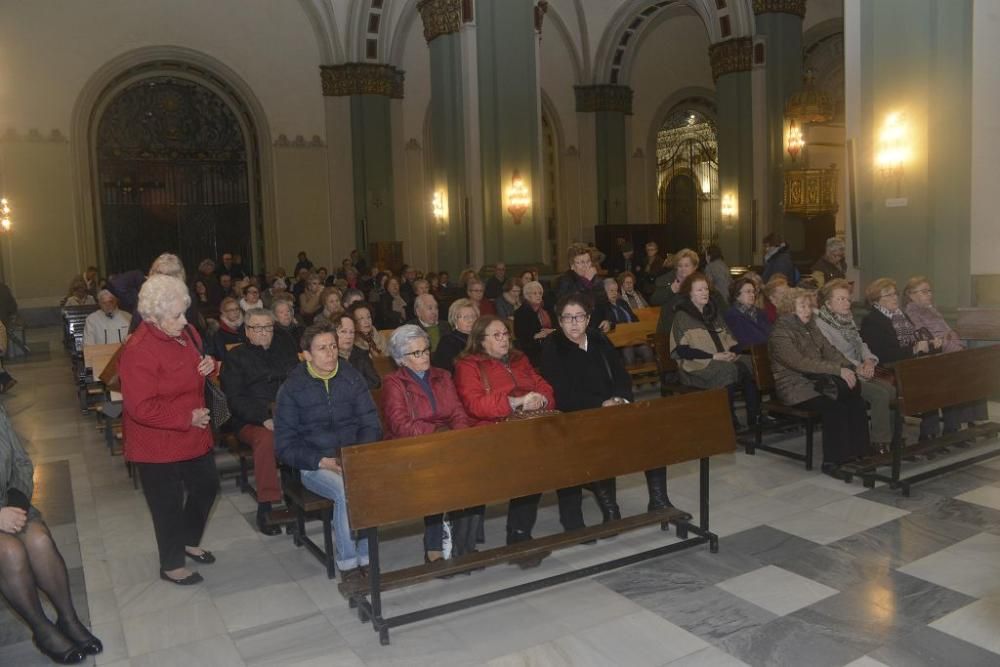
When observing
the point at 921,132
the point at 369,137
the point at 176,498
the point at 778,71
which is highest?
the point at 778,71

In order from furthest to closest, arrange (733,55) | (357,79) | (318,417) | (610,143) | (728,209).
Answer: (610,143) → (357,79) → (728,209) → (733,55) → (318,417)

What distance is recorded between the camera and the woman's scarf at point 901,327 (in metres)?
7.16

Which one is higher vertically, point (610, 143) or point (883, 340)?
point (610, 143)

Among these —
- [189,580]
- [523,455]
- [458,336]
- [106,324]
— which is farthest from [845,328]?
[106,324]

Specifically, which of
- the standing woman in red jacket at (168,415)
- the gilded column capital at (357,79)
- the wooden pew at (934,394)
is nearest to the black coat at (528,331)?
the wooden pew at (934,394)

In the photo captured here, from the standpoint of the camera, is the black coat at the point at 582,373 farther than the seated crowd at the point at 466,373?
Yes

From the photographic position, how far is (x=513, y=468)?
4203 mm

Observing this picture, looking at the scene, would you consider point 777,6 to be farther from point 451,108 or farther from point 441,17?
point 451,108

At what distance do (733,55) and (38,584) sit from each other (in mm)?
16681

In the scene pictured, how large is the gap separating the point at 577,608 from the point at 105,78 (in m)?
18.3

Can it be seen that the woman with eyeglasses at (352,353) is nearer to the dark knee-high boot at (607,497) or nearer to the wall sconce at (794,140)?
the dark knee-high boot at (607,497)

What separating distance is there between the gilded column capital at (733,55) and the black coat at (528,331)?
11697 mm

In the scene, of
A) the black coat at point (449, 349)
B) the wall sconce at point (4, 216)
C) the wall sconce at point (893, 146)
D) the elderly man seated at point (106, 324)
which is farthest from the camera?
the wall sconce at point (4, 216)

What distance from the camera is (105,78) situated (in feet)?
60.6
